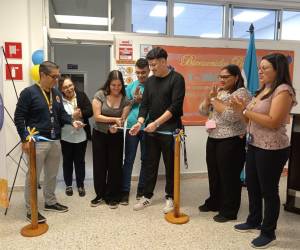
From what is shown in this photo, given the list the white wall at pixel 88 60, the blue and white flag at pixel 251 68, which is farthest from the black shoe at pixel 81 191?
the white wall at pixel 88 60

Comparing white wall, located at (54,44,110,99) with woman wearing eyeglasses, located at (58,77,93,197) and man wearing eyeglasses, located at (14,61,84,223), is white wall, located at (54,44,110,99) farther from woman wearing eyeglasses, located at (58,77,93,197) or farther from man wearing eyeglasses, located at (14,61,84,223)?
man wearing eyeglasses, located at (14,61,84,223)

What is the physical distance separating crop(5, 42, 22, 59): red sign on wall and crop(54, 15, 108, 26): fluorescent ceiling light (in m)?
1.30

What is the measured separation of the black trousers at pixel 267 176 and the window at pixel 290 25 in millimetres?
3001

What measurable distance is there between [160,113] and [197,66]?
155cm

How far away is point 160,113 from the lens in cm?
276

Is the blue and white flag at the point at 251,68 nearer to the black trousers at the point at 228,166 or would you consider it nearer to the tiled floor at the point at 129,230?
the black trousers at the point at 228,166

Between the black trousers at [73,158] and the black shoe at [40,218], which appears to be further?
the black trousers at [73,158]

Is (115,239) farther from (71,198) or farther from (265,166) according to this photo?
(265,166)

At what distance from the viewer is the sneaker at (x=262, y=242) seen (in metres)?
2.17

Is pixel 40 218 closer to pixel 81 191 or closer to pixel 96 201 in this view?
pixel 96 201

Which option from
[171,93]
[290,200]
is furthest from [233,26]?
[290,200]

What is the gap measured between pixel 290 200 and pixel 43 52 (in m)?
3.26

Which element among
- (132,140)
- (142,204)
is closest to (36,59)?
(132,140)

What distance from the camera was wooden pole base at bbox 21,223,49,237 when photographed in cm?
235
